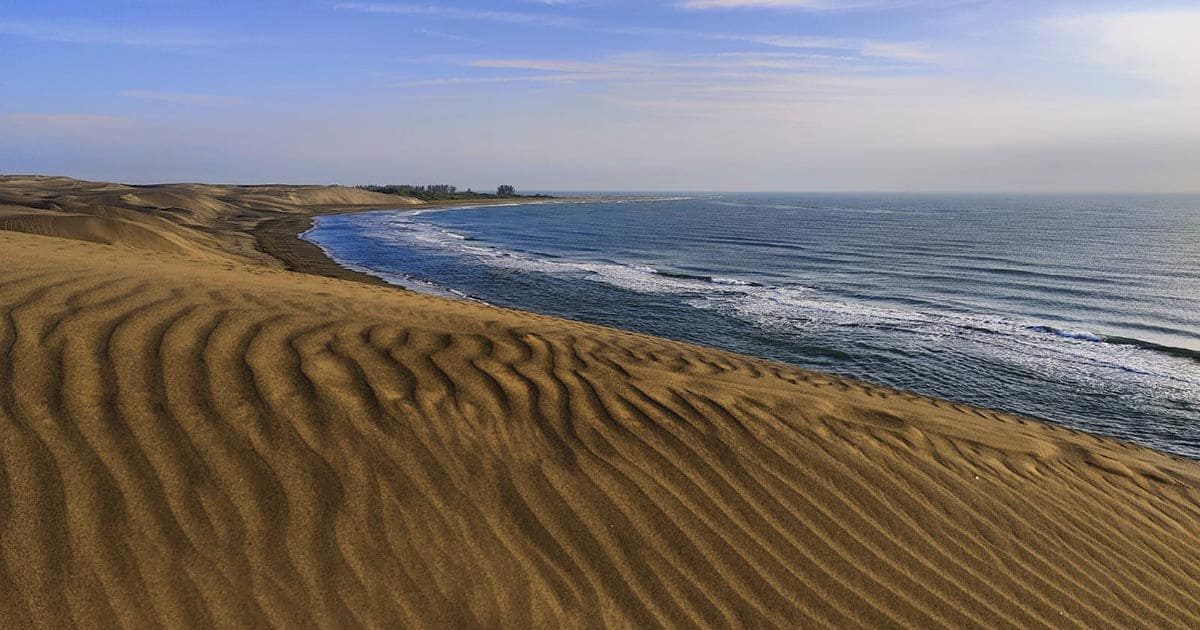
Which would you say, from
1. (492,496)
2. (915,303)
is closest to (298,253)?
(915,303)

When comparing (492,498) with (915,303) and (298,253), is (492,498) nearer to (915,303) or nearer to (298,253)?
(915,303)

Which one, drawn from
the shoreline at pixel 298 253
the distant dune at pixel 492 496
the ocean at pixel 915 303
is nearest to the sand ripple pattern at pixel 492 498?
the distant dune at pixel 492 496

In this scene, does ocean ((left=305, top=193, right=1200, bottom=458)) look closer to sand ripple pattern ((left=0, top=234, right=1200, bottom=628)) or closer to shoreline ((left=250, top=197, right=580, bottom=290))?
shoreline ((left=250, top=197, right=580, bottom=290))

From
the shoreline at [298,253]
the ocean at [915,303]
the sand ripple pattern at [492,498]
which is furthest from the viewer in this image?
the shoreline at [298,253]

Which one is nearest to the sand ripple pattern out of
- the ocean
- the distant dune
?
the distant dune

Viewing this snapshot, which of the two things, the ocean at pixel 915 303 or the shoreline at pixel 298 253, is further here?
the shoreline at pixel 298 253

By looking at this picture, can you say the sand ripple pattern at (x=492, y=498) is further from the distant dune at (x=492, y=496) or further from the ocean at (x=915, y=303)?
the ocean at (x=915, y=303)
